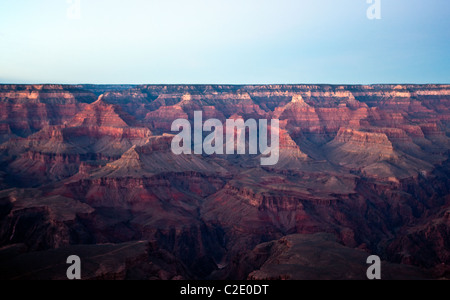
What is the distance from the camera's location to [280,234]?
96.8 metres

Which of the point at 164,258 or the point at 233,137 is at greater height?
the point at 233,137

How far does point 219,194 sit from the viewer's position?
118 metres

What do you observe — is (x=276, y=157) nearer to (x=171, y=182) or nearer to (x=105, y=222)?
(x=171, y=182)

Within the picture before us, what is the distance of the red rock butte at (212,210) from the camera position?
6475 cm

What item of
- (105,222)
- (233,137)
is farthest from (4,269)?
(233,137)

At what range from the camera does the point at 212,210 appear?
110 m

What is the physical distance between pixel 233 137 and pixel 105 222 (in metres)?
107

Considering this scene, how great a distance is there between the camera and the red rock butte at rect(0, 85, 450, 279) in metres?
64.8

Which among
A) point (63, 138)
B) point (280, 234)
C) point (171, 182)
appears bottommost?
point (280, 234)

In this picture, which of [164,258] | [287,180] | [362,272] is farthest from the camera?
[287,180]

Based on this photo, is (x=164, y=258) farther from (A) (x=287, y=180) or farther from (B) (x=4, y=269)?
(A) (x=287, y=180)

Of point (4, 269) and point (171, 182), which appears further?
point (171, 182)

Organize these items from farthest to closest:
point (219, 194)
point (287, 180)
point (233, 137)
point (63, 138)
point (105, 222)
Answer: point (233, 137) < point (63, 138) < point (287, 180) < point (219, 194) < point (105, 222)
